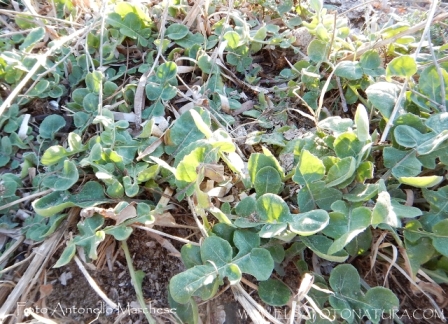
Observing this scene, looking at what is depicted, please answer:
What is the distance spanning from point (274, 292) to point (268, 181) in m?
0.28

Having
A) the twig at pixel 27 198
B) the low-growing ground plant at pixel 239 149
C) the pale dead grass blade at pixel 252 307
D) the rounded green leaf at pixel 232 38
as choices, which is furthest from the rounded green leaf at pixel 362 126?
the twig at pixel 27 198

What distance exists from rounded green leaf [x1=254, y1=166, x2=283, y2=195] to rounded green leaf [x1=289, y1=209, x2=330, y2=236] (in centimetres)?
12

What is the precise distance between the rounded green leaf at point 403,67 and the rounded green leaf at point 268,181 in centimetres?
44

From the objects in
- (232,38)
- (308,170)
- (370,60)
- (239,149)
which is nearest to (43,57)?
(232,38)

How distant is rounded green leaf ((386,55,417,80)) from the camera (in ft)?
3.66

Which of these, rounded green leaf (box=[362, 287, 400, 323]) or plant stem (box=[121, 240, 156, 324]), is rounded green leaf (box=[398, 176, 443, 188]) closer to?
rounded green leaf (box=[362, 287, 400, 323])

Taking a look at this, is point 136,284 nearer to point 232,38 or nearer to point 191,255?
point 191,255

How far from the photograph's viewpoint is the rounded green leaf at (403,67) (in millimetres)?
Answer: 1114

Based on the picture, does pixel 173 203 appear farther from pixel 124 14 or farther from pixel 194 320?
pixel 124 14

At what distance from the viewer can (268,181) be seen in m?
1.07

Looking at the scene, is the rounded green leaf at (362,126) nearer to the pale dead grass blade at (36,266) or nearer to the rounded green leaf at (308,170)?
the rounded green leaf at (308,170)

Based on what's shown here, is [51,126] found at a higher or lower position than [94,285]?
higher

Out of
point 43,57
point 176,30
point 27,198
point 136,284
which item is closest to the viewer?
point 136,284

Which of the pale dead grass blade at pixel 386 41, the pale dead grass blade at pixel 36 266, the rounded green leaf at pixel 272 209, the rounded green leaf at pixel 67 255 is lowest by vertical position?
the pale dead grass blade at pixel 36 266
